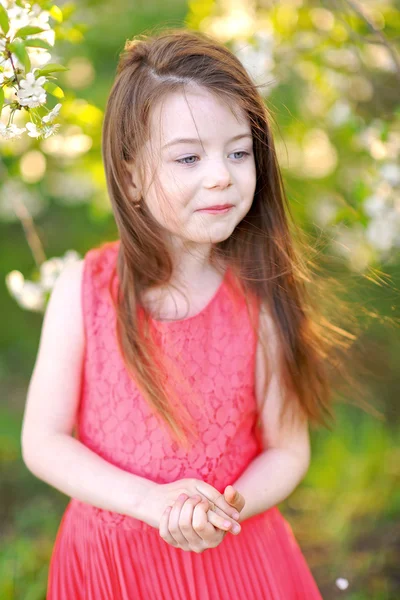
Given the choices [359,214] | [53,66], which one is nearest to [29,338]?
[359,214]

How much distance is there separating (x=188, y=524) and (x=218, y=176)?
628 mm

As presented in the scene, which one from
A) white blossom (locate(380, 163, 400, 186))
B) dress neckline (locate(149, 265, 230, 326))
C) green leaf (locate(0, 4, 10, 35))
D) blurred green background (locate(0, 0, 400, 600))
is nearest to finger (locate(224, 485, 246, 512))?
dress neckline (locate(149, 265, 230, 326))

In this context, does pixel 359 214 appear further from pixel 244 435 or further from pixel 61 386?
pixel 61 386

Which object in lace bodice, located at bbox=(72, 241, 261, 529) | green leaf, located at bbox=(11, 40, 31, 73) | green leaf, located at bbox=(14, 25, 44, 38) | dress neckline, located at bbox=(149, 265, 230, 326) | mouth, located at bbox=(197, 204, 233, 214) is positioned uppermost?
green leaf, located at bbox=(14, 25, 44, 38)

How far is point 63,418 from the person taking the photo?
1.52m

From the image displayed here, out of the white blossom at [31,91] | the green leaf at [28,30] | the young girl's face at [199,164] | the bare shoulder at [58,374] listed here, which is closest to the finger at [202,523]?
the bare shoulder at [58,374]

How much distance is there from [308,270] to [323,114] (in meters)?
1.55

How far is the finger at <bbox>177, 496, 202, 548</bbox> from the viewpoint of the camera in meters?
1.26

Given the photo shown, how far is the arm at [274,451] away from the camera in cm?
153

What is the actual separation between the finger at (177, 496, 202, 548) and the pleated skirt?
0.23 metres

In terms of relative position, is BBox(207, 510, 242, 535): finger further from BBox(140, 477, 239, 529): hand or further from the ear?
the ear

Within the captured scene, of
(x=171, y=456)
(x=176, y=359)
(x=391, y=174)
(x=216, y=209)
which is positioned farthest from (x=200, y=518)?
(x=391, y=174)

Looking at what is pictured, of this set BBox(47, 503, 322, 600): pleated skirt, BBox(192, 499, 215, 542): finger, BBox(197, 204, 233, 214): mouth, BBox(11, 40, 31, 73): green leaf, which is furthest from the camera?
BBox(47, 503, 322, 600): pleated skirt

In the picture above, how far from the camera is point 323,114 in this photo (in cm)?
296
